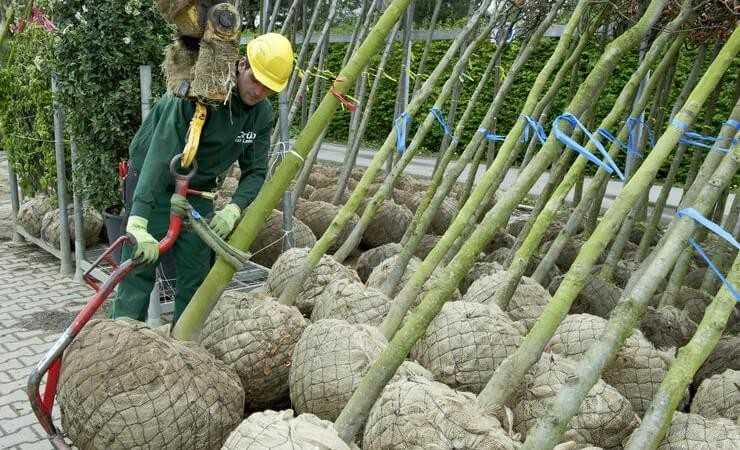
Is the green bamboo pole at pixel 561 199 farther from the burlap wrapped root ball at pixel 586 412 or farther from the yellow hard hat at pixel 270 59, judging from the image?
the yellow hard hat at pixel 270 59

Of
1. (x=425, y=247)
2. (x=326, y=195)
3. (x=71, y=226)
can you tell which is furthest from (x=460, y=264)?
(x=71, y=226)

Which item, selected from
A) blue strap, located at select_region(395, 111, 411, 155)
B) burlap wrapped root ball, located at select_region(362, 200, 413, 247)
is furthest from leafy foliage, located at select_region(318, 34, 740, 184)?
blue strap, located at select_region(395, 111, 411, 155)

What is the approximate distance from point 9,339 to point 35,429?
124 centimetres

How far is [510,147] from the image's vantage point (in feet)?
10.6

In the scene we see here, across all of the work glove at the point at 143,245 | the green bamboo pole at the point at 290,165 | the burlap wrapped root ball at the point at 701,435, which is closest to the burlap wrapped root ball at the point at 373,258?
the green bamboo pole at the point at 290,165

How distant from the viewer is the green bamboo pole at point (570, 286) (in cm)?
214

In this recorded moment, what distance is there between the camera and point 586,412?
2.48 meters

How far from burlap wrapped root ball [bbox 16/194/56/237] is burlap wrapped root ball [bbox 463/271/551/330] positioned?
456 cm

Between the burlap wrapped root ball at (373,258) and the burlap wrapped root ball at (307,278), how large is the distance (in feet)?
2.90

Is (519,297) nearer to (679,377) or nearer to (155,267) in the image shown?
(679,377)

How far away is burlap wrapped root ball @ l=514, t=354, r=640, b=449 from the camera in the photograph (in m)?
2.46

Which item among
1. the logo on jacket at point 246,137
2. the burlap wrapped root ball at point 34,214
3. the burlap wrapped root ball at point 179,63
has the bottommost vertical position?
the burlap wrapped root ball at point 34,214

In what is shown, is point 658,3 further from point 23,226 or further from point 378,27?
point 23,226

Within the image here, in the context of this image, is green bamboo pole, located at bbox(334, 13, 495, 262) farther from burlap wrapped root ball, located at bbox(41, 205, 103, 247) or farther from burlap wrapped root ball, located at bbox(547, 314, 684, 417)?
burlap wrapped root ball, located at bbox(41, 205, 103, 247)
